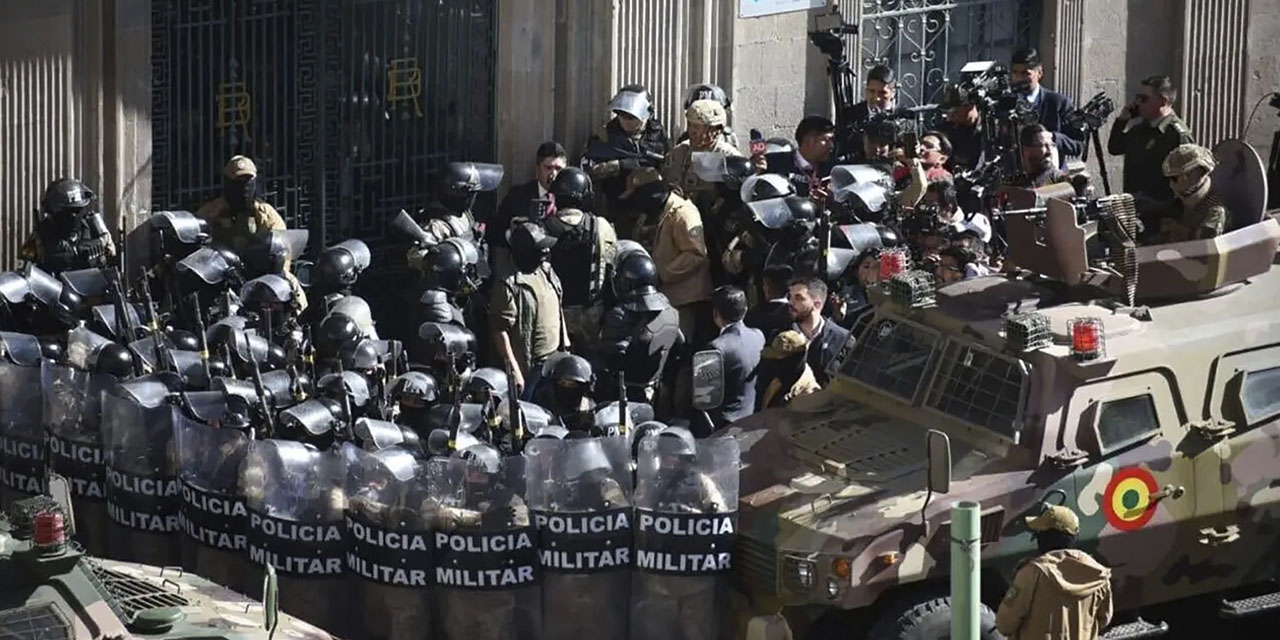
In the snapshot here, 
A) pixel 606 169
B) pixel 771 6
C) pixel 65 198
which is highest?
pixel 771 6

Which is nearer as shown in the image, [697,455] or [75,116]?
[697,455]

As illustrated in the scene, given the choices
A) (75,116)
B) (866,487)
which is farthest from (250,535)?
(75,116)

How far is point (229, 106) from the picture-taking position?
21.3 meters

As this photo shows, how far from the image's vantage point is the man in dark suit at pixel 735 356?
1712cm

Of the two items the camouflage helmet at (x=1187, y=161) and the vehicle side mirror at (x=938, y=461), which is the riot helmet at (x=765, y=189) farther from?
the vehicle side mirror at (x=938, y=461)

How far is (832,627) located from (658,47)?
7.67 m

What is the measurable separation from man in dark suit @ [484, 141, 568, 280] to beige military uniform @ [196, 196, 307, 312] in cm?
143

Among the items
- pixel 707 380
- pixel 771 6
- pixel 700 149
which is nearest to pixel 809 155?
pixel 700 149

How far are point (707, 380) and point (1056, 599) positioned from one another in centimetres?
335

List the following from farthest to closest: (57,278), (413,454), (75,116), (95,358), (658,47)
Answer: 1. (658,47)
2. (75,116)
3. (57,278)
4. (95,358)
5. (413,454)

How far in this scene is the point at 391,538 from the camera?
15305 mm

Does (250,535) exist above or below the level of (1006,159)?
below

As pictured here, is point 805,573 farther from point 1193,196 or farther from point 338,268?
point 338,268

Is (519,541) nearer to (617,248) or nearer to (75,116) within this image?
(617,248)
